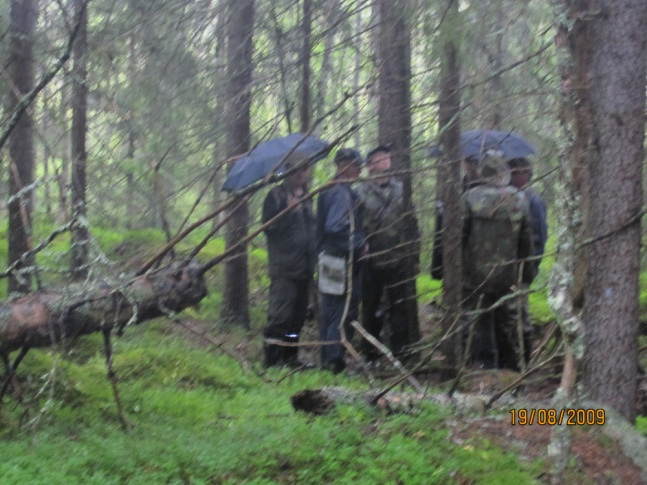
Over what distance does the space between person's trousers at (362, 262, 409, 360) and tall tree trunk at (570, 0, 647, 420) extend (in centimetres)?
321

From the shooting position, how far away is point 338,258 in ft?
25.8

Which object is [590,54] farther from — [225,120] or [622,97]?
[225,120]

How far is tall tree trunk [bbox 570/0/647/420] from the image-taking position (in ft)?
17.0

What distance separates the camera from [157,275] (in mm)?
5426

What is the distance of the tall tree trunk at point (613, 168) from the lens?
518cm

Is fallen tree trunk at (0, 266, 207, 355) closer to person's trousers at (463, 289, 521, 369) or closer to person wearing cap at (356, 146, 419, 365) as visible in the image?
person wearing cap at (356, 146, 419, 365)

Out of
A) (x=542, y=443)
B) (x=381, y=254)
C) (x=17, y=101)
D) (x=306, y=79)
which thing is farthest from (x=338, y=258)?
(x=17, y=101)

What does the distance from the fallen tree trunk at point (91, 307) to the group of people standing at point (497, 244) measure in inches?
122

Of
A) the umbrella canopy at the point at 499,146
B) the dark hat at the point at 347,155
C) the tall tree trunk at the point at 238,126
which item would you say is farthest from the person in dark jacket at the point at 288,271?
the umbrella canopy at the point at 499,146

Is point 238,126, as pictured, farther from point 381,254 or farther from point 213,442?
point 213,442

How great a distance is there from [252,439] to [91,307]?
56.5 inches

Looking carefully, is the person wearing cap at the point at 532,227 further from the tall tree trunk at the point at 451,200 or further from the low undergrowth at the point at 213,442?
the low undergrowth at the point at 213,442
